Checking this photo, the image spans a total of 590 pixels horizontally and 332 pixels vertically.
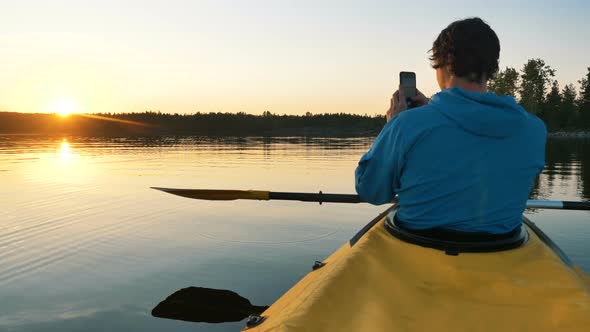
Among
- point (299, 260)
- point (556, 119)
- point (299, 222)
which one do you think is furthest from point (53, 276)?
point (556, 119)

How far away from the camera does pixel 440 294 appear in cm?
188

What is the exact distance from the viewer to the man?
1986 mm

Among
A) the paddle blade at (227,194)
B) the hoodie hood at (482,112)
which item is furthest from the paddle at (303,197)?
the hoodie hood at (482,112)

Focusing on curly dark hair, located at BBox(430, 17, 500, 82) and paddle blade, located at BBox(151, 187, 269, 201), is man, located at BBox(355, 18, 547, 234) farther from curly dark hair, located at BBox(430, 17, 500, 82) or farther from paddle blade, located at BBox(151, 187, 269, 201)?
paddle blade, located at BBox(151, 187, 269, 201)

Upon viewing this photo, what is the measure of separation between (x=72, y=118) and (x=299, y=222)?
546ft

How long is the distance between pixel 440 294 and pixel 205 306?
3.19 meters

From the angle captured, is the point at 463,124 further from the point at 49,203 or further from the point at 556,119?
the point at 556,119

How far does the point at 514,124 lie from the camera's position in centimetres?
201

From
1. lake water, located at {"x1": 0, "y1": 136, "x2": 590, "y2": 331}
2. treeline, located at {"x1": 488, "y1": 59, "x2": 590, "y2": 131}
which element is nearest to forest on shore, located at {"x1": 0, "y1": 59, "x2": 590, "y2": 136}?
treeline, located at {"x1": 488, "y1": 59, "x2": 590, "y2": 131}

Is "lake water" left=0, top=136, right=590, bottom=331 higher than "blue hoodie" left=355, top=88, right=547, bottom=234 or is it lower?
lower

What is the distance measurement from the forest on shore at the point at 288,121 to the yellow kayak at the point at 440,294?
10839cm

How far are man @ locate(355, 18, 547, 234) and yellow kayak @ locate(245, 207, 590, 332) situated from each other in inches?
7.9

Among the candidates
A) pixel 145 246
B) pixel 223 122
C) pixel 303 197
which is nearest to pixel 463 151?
pixel 303 197

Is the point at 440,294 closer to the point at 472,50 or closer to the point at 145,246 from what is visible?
the point at 472,50
